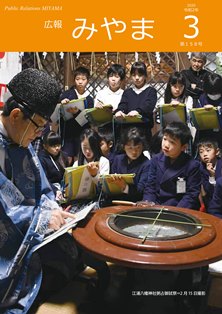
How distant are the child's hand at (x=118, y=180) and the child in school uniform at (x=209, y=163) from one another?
0.89 m

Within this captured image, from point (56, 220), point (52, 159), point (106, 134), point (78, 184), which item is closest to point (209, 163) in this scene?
point (106, 134)

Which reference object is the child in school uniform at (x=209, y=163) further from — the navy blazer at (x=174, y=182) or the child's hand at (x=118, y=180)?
the child's hand at (x=118, y=180)

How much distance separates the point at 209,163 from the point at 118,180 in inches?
48.0

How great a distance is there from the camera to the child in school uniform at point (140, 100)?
15.1ft

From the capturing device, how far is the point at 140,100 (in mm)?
4660

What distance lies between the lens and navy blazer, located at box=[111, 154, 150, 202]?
375cm

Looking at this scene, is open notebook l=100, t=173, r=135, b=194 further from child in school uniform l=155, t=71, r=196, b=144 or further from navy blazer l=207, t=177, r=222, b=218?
child in school uniform l=155, t=71, r=196, b=144

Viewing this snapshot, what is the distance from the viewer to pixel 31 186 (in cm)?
244

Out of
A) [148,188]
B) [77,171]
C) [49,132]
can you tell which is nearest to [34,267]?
[77,171]

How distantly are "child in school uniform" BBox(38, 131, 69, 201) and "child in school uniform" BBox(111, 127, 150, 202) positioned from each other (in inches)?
30.7

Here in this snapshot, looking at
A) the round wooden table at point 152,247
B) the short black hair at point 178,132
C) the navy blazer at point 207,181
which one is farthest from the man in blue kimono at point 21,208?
the navy blazer at point 207,181

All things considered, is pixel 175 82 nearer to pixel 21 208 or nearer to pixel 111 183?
pixel 111 183

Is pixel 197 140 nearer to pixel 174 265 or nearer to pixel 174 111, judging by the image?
pixel 174 111
